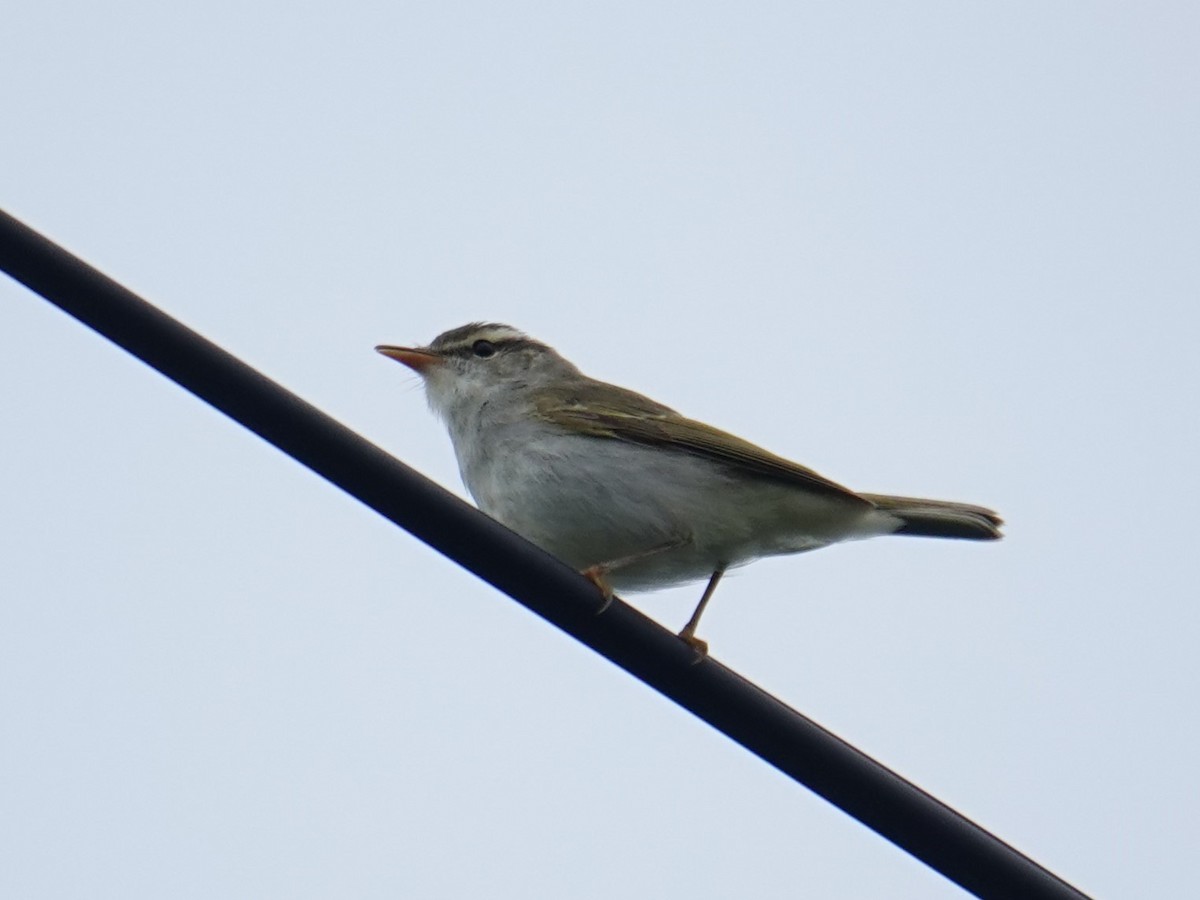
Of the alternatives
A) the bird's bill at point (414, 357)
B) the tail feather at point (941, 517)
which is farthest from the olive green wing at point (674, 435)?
the bird's bill at point (414, 357)

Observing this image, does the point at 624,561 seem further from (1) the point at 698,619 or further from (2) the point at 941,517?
(2) the point at 941,517

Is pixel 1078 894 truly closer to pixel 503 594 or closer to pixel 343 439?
pixel 503 594

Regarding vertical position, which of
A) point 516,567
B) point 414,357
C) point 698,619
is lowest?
point 516,567

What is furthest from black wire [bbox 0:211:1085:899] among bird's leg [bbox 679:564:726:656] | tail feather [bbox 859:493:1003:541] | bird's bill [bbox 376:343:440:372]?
bird's bill [bbox 376:343:440:372]

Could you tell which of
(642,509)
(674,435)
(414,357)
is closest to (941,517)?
(674,435)

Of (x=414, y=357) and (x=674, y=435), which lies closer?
(x=674, y=435)

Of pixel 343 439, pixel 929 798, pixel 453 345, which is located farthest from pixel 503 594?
pixel 453 345

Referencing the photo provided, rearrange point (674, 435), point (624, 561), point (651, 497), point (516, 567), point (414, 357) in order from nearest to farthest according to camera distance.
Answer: point (516, 567) < point (624, 561) < point (651, 497) < point (674, 435) < point (414, 357)

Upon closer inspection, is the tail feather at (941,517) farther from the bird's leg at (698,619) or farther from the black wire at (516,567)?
the black wire at (516,567)
